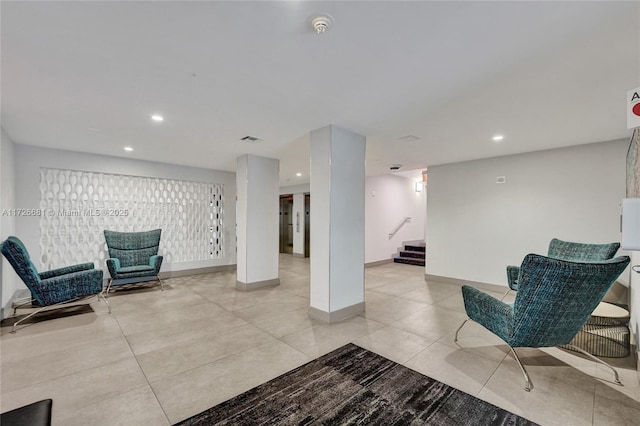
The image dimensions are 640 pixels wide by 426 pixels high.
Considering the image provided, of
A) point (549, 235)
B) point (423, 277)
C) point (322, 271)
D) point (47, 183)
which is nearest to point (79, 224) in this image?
point (47, 183)

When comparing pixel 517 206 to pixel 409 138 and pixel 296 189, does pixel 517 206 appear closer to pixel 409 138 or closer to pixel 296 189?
pixel 409 138

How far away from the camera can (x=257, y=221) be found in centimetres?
511

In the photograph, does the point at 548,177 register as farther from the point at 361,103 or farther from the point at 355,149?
the point at 361,103

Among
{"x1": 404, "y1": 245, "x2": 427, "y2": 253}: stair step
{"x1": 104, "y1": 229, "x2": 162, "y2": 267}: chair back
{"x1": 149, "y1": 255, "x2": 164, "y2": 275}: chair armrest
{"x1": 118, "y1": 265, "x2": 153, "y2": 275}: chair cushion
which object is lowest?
{"x1": 404, "y1": 245, "x2": 427, "y2": 253}: stair step

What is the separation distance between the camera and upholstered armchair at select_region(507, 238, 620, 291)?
10.6ft

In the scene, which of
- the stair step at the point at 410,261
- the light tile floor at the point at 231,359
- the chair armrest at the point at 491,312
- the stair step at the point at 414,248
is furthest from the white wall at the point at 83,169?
the chair armrest at the point at 491,312

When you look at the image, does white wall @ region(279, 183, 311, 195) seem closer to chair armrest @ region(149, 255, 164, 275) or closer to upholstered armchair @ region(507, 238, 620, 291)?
chair armrest @ region(149, 255, 164, 275)

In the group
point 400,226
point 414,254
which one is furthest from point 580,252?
point 400,226

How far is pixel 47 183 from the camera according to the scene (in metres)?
4.80

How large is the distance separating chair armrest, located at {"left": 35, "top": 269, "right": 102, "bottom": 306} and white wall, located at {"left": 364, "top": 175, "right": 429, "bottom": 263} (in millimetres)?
5390

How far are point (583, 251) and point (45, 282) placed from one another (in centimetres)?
712

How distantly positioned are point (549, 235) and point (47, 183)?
8.91 meters

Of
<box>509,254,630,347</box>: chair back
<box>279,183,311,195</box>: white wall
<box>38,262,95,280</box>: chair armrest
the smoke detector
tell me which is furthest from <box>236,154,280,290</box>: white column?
<box>509,254,630,347</box>: chair back

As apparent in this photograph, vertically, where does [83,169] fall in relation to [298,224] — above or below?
above
